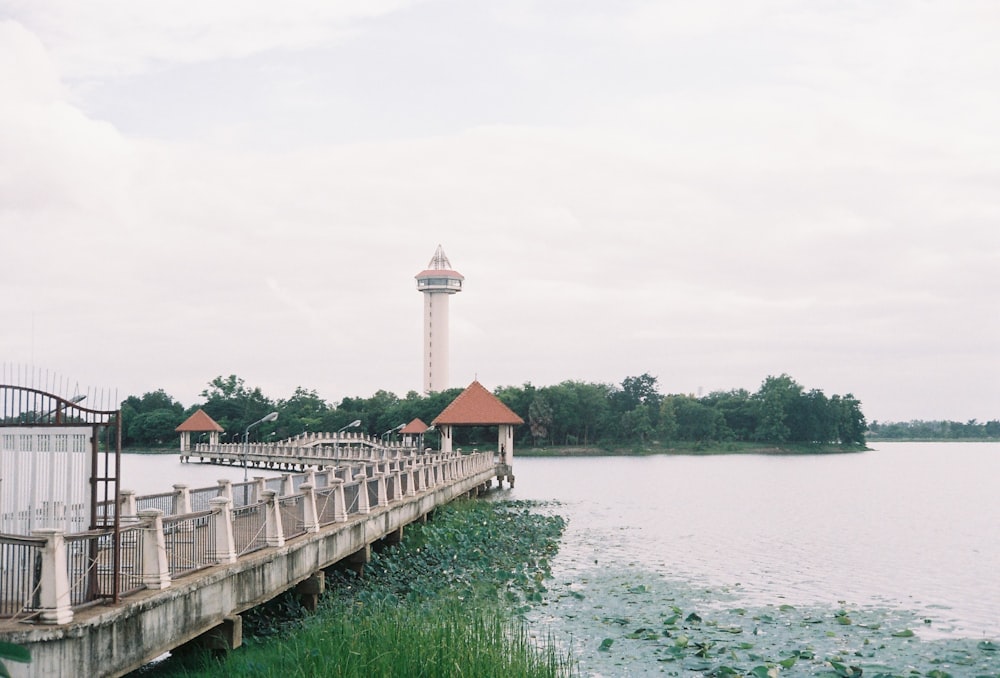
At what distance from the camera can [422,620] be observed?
1468cm

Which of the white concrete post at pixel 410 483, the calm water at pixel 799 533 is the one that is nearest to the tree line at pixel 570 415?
the calm water at pixel 799 533

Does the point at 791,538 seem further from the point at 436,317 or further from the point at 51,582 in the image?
the point at 436,317

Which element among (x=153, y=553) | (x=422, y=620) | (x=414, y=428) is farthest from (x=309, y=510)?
(x=414, y=428)

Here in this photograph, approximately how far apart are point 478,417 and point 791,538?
21840 millimetres

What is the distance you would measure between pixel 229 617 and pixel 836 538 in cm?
2880

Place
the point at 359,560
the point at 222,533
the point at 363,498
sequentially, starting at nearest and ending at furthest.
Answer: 1. the point at 222,533
2. the point at 359,560
3. the point at 363,498

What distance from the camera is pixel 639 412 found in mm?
125562

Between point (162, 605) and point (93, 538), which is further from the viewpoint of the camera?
point (162, 605)

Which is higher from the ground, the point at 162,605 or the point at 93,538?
the point at 93,538

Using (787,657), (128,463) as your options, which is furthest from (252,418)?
(787,657)

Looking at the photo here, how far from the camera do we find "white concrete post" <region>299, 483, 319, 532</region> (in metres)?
19.3

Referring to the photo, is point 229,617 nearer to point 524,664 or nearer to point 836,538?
point 524,664

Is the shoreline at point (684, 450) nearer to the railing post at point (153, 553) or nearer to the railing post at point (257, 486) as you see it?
the railing post at point (257, 486)

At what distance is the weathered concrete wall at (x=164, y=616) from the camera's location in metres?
10.2
